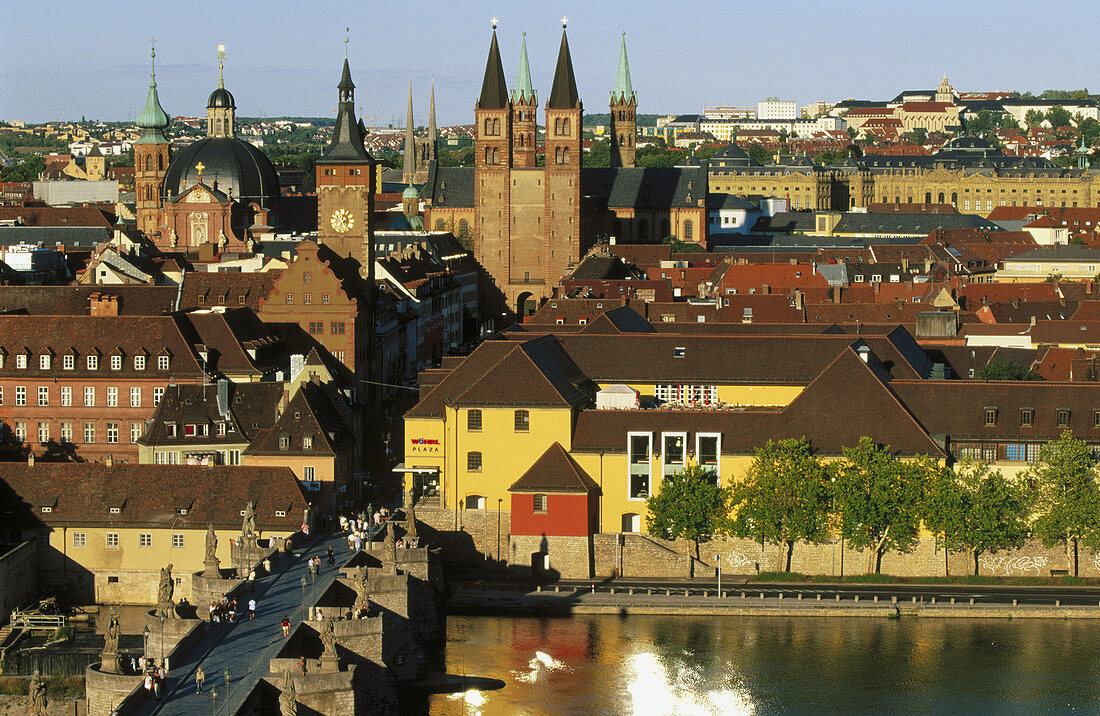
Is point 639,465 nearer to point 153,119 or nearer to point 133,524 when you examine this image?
point 133,524

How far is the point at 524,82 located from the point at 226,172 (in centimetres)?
3018

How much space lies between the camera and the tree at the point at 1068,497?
72.2 metres

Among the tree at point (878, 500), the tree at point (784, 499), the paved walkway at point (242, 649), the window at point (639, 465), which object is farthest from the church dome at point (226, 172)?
the paved walkway at point (242, 649)

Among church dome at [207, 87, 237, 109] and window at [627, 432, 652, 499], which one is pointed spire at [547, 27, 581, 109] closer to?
church dome at [207, 87, 237, 109]

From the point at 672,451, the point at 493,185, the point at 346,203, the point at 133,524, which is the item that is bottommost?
the point at 133,524

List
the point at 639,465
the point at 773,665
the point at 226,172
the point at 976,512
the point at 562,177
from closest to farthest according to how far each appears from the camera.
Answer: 1. the point at 773,665
2. the point at 976,512
3. the point at 639,465
4. the point at 226,172
5. the point at 562,177

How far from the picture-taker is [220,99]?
7018 inches

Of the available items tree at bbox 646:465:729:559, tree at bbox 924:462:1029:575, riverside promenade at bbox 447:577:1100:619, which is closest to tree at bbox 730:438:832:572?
tree at bbox 646:465:729:559

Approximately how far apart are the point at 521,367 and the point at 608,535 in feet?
25.1

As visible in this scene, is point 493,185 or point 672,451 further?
point 493,185

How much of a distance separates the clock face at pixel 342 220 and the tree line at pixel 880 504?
41.5 m

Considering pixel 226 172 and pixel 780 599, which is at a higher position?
pixel 226 172

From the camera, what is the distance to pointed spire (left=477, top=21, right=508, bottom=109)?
176 metres

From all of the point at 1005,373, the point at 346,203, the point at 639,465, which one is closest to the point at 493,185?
the point at 346,203
